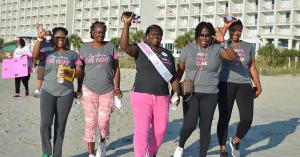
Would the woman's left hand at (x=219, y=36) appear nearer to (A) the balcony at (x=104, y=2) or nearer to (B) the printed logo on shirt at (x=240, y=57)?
(B) the printed logo on shirt at (x=240, y=57)

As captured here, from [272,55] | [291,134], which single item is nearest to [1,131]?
[291,134]

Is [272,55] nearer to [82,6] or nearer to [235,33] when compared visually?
[235,33]

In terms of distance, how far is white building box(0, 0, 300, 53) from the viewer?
64375 millimetres

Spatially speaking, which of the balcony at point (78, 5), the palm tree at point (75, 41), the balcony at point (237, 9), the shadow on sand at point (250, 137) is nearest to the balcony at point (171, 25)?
the balcony at point (237, 9)

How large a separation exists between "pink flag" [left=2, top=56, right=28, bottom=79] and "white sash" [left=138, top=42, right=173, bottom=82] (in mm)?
7783

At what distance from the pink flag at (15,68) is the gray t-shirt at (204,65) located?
7685 mm

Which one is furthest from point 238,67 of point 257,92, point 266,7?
point 266,7

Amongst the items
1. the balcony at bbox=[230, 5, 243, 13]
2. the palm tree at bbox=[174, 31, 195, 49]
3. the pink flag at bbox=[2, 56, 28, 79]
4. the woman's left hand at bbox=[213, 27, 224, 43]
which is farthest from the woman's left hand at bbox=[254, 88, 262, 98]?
the balcony at bbox=[230, 5, 243, 13]

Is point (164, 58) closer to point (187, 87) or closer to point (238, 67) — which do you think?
point (187, 87)

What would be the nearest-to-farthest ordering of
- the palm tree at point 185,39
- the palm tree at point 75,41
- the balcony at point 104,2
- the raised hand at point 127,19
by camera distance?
the raised hand at point 127,19 < the palm tree at point 185,39 < the palm tree at point 75,41 < the balcony at point 104,2

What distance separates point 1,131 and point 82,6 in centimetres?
9447

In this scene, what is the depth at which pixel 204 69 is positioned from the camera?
17.9ft

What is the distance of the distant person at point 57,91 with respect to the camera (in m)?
5.18

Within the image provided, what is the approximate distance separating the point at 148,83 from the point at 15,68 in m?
8.26
